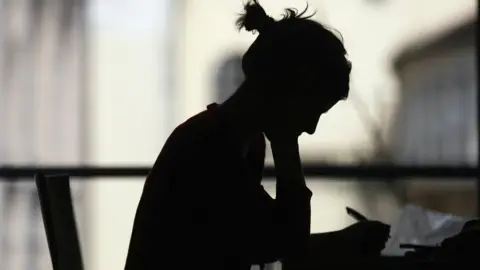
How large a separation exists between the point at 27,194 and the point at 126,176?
60 cm

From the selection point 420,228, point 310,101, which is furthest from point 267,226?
point 420,228

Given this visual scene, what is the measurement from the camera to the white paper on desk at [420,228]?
4.88 feet

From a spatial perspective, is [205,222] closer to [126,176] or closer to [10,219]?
[126,176]

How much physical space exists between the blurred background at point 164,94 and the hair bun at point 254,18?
5.29ft

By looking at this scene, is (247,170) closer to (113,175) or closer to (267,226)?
(267,226)

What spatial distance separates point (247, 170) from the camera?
1.20 metres

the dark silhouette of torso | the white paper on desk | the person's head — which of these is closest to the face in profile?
the person's head

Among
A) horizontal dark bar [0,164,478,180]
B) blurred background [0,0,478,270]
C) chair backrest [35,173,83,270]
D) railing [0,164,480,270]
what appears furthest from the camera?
blurred background [0,0,478,270]

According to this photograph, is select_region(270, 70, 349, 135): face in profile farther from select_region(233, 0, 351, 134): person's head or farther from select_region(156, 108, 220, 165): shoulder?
select_region(156, 108, 220, 165): shoulder

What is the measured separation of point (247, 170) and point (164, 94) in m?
2.08

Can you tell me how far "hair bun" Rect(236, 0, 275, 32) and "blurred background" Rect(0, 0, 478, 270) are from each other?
1.61 m

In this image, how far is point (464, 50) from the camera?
3367 millimetres

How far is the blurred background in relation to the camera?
9.90 ft

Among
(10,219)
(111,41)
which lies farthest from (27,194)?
(111,41)
